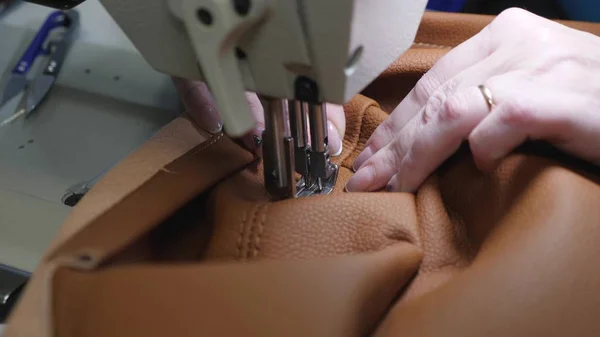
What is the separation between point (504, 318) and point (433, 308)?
48mm

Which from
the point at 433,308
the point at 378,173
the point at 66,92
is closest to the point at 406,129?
the point at 378,173

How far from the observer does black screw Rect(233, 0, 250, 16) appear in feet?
1.46

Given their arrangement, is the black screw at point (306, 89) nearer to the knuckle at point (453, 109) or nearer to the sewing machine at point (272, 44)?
the sewing machine at point (272, 44)

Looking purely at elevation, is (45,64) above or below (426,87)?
below

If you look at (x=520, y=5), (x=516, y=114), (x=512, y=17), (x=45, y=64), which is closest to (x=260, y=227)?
(x=516, y=114)

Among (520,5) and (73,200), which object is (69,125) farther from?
(520,5)

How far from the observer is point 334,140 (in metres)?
0.70

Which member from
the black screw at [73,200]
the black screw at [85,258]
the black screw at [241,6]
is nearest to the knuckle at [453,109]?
the black screw at [241,6]

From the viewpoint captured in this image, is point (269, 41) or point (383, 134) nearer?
point (269, 41)

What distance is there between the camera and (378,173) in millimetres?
644

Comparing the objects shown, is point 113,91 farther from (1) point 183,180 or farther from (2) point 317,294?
(2) point 317,294

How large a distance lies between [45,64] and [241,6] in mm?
610

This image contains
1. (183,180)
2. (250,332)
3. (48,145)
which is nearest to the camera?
(250,332)

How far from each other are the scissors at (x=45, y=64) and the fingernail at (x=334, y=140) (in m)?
0.45
